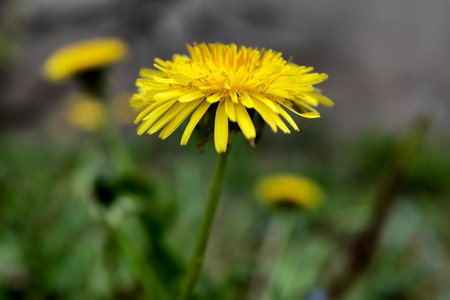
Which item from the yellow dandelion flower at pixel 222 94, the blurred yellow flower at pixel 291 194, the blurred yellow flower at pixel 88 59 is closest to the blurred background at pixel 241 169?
the blurred yellow flower at pixel 291 194

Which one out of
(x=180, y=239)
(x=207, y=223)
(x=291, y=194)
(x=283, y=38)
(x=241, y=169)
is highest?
(x=283, y=38)

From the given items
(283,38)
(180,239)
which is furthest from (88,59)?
(283,38)

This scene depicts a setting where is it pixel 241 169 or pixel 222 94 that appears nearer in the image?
pixel 222 94

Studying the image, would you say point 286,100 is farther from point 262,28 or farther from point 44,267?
point 262,28

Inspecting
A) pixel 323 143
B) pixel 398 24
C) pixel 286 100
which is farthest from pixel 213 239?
pixel 398 24

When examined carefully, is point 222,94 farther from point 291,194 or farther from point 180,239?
point 180,239

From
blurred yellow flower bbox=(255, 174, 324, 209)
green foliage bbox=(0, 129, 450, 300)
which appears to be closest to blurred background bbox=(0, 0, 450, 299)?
green foliage bbox=(0, 129, 450, 300)

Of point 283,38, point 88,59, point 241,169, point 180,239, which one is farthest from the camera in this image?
point 283,38
